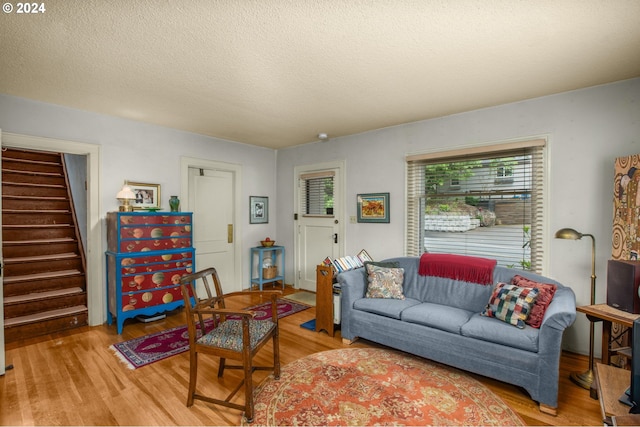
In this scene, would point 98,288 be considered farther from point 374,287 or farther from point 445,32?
point 445,32

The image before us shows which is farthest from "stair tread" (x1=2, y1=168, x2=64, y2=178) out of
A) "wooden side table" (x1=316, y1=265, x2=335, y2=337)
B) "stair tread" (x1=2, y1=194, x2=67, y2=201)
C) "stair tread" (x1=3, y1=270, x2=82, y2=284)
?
"wooden side table" (x1=316, y1=265, x2=335, y2=337)

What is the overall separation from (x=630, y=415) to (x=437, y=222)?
8.68 feet

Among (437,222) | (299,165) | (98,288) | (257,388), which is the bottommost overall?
(257,388)

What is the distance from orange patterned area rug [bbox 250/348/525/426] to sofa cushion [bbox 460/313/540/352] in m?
0.39

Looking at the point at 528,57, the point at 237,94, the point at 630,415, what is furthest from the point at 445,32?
the point at 630,415

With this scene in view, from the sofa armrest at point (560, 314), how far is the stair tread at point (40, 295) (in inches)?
191

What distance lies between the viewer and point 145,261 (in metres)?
3.56

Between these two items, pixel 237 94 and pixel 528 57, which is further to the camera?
pixel 237 94

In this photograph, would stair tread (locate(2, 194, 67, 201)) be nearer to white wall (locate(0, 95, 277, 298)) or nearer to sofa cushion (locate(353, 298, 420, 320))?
white wall (locate(0, 95, 277, 298))

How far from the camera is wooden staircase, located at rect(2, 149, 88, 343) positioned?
3486 millimetres

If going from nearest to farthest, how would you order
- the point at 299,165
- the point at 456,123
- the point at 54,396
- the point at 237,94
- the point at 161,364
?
the point at 54,396, the point at 161,364, the point at 237,94, the point at 456,123, the point at 299,165

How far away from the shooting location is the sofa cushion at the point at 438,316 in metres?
2.60

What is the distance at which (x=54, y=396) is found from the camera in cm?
224

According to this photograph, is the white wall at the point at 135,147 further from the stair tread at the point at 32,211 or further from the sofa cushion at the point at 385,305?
the sofa cushion at the point at 385,305
